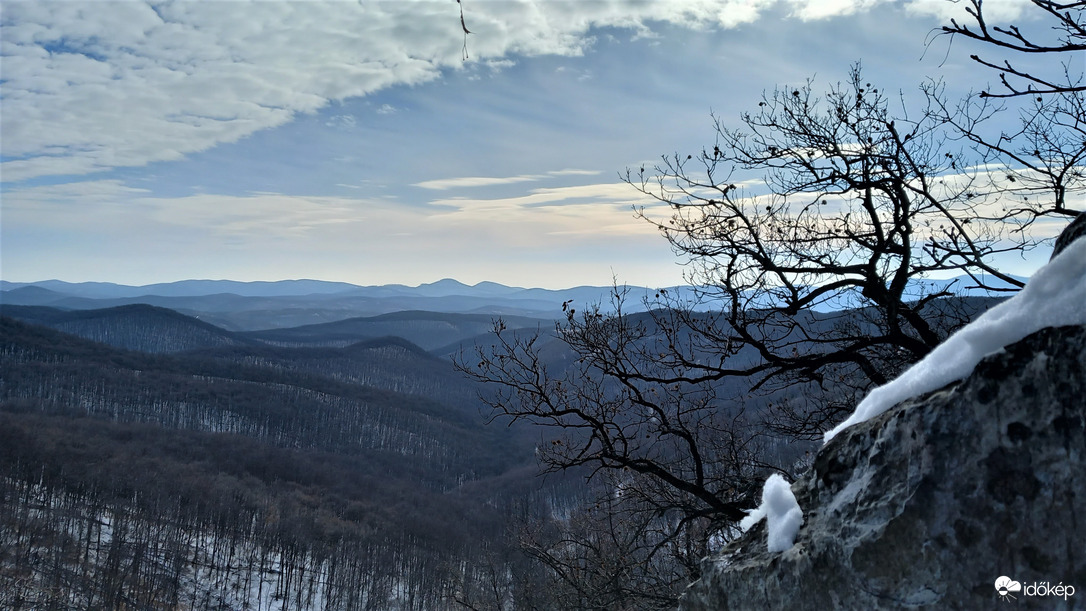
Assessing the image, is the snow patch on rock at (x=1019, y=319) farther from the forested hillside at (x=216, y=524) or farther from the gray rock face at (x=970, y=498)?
the forested hillside at (x=216, y=524)

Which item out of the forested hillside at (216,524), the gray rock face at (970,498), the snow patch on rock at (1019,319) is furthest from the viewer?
the forested hillside at (216,524)

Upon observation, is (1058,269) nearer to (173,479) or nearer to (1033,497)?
(1033,497)

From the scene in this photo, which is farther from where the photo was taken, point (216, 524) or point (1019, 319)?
point (216, 524)

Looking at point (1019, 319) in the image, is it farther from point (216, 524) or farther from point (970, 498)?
point (216, 524)

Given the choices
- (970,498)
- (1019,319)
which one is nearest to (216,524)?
(970,498)

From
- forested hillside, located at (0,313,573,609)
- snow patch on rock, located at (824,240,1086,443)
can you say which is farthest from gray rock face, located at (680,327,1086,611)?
forested hillside, located at (0,313,573,609)

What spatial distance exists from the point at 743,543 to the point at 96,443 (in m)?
172

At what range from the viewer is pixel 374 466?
185500 millimetres

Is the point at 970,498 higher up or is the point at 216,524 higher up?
the point at 970,498

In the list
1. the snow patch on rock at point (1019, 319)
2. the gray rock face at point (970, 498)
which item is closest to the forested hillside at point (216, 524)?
the gray rock face at point (970, 498)

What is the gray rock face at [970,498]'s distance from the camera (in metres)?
3.59

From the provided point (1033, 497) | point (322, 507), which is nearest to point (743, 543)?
point (1033, 497)

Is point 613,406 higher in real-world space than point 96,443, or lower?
higher

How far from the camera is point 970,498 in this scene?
3881mm
